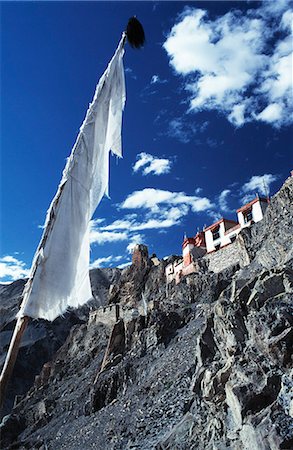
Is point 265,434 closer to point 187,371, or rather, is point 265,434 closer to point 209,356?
point 209,356

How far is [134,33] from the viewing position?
11.5 ft

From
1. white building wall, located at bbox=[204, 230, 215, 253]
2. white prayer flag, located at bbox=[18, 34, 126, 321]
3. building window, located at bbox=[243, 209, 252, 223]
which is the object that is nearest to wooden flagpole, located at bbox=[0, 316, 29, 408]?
white prayer flag, located at bbox=[18, 34, 126, 321]

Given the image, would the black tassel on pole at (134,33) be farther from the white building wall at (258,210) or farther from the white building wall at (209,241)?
the white building wall at (209,241)

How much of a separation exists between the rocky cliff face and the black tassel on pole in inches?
466

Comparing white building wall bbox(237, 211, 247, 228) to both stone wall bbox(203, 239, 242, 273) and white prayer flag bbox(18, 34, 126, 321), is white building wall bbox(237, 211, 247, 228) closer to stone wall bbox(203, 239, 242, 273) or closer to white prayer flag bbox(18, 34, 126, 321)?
stone wall bbox(203, 239, 242, 273)

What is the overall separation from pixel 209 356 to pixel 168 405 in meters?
5.24

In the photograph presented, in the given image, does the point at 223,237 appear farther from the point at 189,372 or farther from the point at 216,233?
the point at 189,372

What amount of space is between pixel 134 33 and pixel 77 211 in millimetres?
2027

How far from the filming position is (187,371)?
80.9ft

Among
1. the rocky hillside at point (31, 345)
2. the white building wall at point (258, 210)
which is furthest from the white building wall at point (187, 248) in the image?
the rocky hillside at point (31, 345)

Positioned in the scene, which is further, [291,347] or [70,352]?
[70,352]

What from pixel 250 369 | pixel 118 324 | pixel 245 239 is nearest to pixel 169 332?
pixel 118 324

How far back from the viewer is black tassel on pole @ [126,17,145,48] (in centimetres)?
347

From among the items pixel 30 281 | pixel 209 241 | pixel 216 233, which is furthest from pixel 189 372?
pixel 216 233
